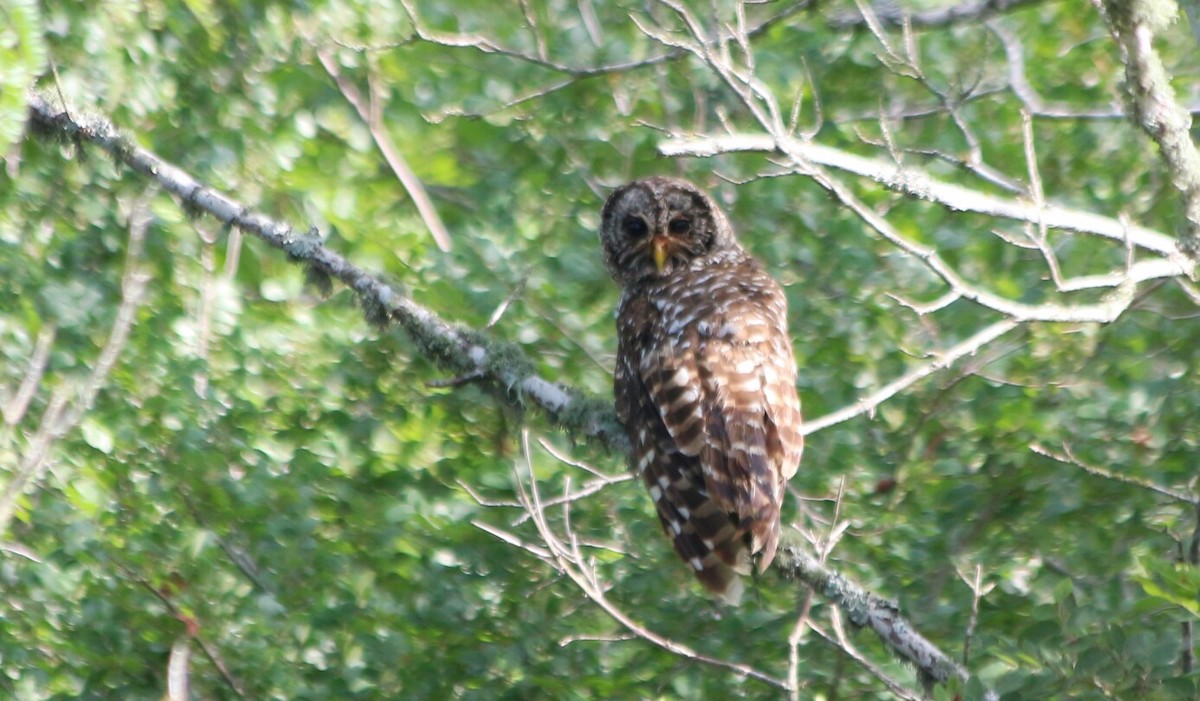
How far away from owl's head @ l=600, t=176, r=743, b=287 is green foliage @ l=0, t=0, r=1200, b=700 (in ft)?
0.61

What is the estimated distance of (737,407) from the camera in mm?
4027

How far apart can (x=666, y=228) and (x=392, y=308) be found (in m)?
1.29

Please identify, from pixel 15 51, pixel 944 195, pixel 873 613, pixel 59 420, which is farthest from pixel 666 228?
pixel 15 51

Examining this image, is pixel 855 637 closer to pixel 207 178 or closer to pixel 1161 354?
pixel 1161 354

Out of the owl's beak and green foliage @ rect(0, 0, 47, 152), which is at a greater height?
green foliage @ rect(0, 0, 47, 152)

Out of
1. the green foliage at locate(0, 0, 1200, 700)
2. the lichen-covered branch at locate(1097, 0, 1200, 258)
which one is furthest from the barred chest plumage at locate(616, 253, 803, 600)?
the lichen-covered branch at locate(1097, 0, 1200, 258)

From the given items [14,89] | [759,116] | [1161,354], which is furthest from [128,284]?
[1161,354]

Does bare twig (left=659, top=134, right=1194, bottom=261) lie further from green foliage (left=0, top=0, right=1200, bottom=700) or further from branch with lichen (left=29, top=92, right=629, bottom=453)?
branch with lichen (left=29, top=92, right=629, bottom=453)

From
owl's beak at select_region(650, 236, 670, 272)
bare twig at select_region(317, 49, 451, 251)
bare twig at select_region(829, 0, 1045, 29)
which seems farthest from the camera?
bare twig at select_region(317, 49, 451, 251)

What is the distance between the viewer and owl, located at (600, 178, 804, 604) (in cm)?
384

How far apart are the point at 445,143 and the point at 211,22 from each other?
5.85 ft

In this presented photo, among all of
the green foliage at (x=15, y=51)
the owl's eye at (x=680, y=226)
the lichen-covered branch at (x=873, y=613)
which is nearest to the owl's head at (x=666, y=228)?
the owl's eye at (x=680, y=226)

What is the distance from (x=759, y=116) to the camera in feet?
11.4

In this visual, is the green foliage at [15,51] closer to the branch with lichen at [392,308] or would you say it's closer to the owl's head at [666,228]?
the branch with lichen at [392,308]
